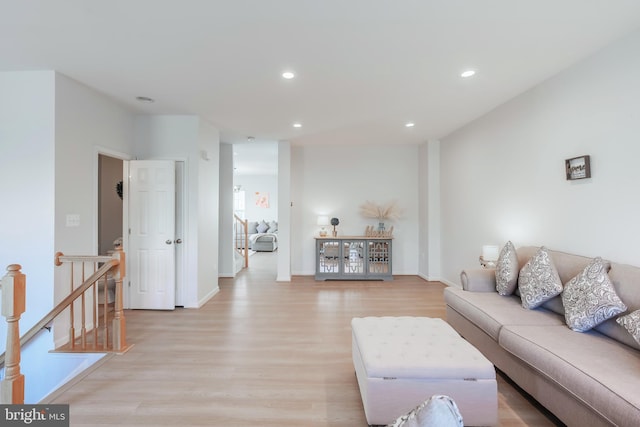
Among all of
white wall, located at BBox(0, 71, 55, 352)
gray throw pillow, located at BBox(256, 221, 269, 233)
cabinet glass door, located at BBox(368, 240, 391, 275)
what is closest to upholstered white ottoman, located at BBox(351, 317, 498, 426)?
white wall, located at BBox(0, 71, 55, 352)

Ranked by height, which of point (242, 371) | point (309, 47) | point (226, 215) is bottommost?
point (242, 371)

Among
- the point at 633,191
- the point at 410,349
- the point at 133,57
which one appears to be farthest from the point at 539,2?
the point at 133,57

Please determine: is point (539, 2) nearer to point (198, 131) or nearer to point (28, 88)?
point (198, 131)

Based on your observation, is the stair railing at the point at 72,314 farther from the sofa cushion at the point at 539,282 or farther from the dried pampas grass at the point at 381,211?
the dried pampas grass at the point at 381,211

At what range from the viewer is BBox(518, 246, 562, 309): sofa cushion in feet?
7.70

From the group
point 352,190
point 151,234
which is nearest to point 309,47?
point 151,234

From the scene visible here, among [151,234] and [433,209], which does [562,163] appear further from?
[151,234]

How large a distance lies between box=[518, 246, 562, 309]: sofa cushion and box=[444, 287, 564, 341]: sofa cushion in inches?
4.1

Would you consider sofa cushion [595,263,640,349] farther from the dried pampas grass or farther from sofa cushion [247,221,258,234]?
sofa cushion [247,221,258,234]

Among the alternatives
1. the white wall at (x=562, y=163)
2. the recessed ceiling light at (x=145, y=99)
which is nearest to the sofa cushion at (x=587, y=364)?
the white wall at (x=562, y=163)

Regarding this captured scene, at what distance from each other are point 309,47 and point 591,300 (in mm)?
2702

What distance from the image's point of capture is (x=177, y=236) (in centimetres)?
407

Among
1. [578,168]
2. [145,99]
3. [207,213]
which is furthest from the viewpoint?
[207,213]

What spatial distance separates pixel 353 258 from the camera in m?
5.65
